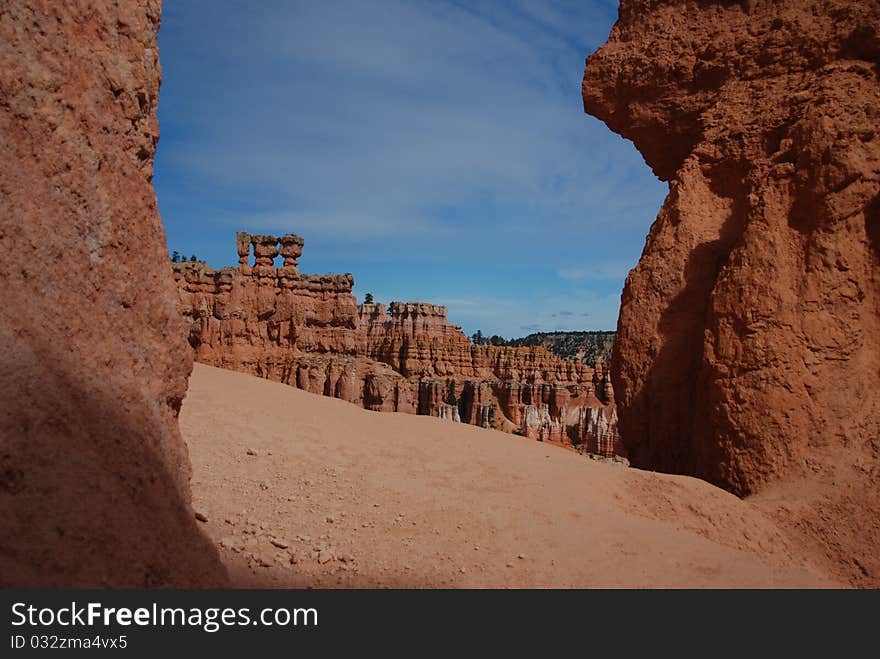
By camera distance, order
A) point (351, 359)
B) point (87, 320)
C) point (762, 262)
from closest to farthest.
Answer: point (87, 320), point (762, 262), point (351, 359)

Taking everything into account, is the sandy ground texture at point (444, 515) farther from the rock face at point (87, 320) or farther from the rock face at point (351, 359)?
the rock face at point (351, 359)

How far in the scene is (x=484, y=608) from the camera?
13.4 ft

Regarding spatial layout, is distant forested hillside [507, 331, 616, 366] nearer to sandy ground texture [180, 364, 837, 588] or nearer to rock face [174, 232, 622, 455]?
rock face [174, 232, 622, 455]

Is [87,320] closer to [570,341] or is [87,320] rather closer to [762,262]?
[762,262]

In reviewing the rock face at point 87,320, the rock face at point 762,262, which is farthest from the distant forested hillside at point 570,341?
the rock face at point 87,320

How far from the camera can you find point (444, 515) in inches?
262

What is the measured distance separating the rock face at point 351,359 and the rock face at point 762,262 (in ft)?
51.6

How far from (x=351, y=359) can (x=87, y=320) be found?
25.0 m

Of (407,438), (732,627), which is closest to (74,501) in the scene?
(732,627)

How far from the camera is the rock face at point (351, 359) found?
24.1 m

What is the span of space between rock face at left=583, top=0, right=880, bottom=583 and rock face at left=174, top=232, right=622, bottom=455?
51.6 feet

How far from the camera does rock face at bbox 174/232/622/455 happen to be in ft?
79.1

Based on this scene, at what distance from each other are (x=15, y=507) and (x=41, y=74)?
7.25 ft

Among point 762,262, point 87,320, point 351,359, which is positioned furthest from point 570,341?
point 87,320
